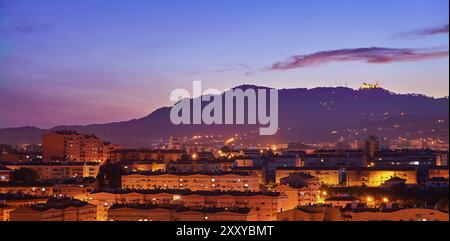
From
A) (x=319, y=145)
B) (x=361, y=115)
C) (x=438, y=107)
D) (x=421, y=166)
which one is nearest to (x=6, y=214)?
(x=421, y=166)

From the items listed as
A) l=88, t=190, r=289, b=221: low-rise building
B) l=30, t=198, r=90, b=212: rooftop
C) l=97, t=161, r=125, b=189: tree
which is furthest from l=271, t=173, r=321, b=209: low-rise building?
l=97, t=161, r=125, b=189: tree

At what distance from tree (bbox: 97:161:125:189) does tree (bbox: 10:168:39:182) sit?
1.39 metres

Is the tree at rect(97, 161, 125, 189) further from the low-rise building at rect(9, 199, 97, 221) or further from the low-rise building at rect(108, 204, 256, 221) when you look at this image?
the low-rise building at rect(108, 204, 256, 221)

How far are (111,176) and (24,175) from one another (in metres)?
1.85

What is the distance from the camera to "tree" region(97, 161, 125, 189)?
1650 cm

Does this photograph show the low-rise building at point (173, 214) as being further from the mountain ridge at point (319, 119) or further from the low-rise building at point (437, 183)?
the mountain ridge at point (319, 119)

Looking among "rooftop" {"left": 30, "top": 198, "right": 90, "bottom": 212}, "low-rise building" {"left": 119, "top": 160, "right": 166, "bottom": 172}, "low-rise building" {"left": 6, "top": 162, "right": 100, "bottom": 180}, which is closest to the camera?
"rooftop" {"left": 30, "top": 198, "right": 90, "bottom": 212}

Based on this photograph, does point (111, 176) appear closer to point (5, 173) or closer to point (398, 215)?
point (5, 173)

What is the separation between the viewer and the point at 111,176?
17.0 meters

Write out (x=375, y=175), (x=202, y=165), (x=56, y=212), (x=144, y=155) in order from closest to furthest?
(x=56, y=212) < (x=375, y=175) < (x=202, y=165) < (x=144, y=155)

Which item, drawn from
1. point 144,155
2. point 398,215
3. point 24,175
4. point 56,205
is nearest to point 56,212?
point 56,205

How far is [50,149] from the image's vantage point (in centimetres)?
2222

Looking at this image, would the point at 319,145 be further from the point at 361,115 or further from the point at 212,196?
the point at 212,196
